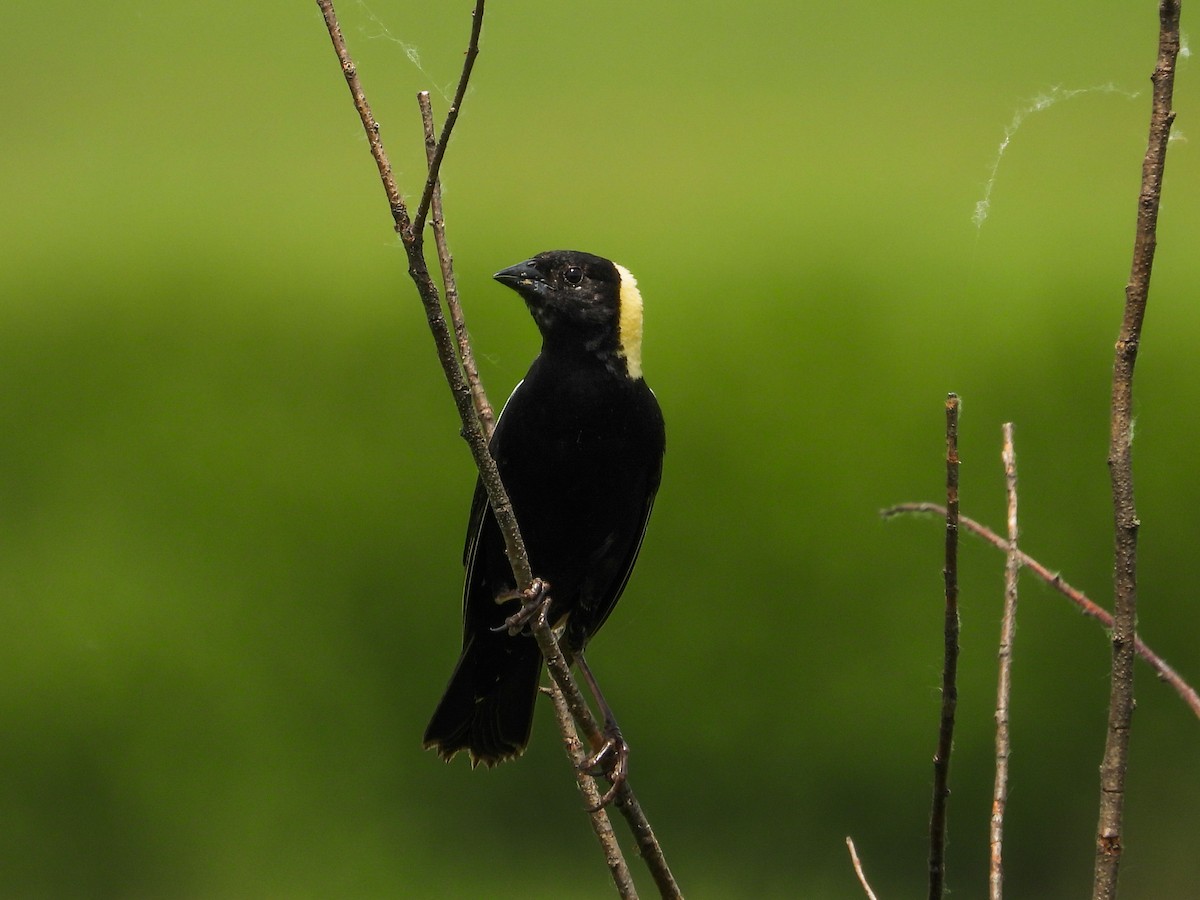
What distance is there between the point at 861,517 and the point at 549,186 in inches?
38.2

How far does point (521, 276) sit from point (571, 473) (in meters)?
0.25

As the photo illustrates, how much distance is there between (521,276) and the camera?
62.7 inches

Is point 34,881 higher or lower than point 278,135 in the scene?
lower

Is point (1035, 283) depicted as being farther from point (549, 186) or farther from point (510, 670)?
point (510, 670)

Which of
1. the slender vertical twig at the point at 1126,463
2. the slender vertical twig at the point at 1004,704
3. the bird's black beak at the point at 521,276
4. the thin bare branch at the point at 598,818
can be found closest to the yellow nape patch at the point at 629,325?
the bird's black beak at the point at 521,276

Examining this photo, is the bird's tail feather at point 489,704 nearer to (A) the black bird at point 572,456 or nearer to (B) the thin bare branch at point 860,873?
(A) the black bird at point 572,456

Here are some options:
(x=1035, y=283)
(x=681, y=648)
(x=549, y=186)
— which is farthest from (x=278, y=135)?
(x=1035, y=283)

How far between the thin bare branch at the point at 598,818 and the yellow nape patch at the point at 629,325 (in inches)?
26.5

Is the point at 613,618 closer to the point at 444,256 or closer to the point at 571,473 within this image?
the point at 571,473

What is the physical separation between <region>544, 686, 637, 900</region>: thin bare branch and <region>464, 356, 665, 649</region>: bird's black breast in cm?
59

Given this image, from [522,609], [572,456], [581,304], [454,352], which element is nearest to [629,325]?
[581,304]

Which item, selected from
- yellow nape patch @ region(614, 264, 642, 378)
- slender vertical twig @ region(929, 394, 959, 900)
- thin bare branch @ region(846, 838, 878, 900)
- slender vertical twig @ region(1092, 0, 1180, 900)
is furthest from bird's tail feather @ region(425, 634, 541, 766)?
slender vertical twig @ region(1092, 0, 1180, 900)

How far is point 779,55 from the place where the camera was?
10.4ft

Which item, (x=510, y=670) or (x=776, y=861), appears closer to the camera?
(x=510, y=670)
